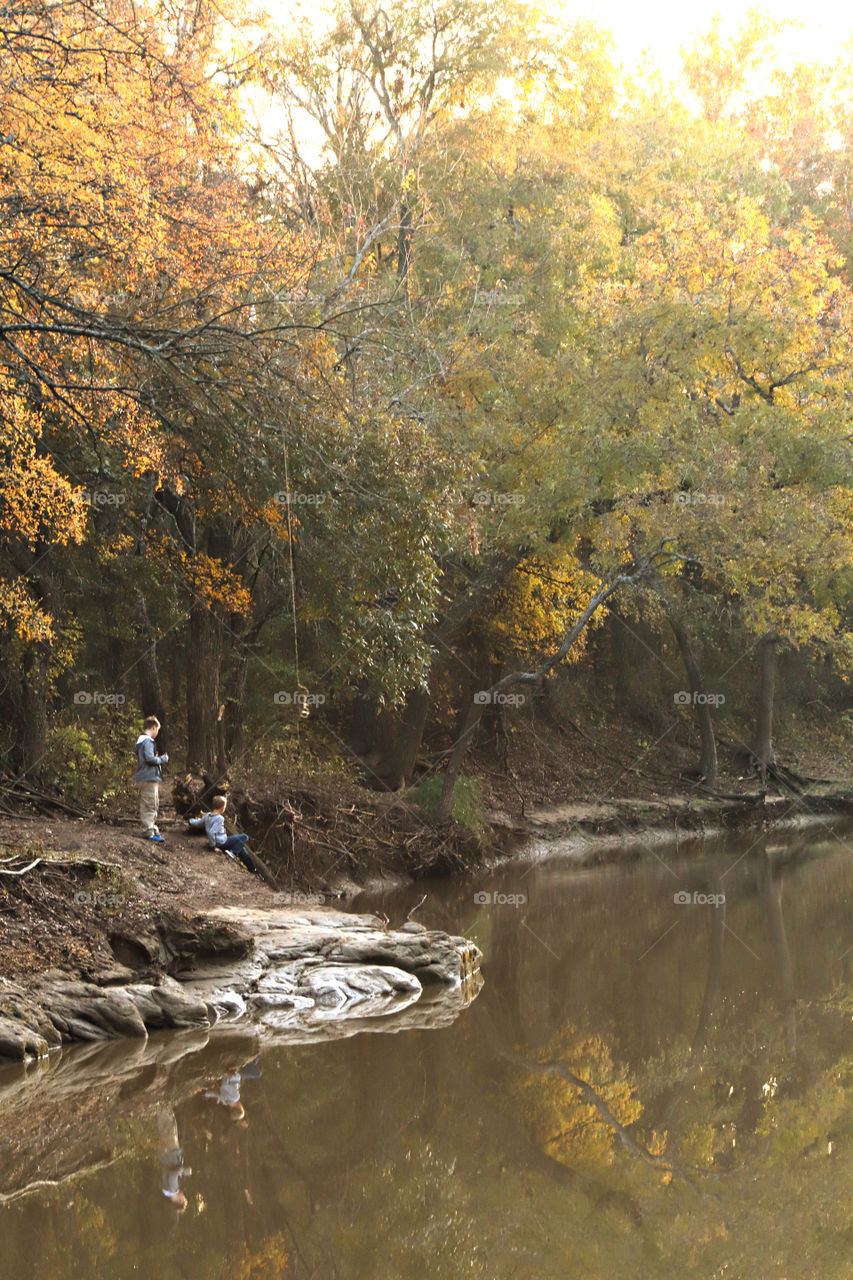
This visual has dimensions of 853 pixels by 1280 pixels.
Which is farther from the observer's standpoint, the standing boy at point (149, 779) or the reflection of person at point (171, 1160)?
the standing boy at point (149, 779)

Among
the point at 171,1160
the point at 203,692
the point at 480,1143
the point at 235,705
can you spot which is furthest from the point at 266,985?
the point at 235,705

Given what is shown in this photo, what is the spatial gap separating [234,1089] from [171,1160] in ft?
4.46

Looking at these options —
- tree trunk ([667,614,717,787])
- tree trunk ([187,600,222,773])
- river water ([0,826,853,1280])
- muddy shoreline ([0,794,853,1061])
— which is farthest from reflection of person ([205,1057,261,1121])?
tree trunk ([667,614,717,787])

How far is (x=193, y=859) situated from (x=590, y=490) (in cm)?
886

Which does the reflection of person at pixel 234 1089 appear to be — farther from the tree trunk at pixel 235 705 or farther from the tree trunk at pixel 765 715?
the tree trunk at pixel 765 715

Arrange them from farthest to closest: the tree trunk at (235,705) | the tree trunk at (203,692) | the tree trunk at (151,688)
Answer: the tree trunk at (235,705)
the tree trunk at (151,688)
the tree trunk at (203,692)

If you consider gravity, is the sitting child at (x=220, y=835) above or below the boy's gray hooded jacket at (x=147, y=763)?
below

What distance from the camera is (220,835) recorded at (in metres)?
15.3

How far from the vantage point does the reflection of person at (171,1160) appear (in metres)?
6.44

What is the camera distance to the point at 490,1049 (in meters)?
9.80

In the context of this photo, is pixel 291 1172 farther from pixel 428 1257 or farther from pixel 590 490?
pixel 590 490

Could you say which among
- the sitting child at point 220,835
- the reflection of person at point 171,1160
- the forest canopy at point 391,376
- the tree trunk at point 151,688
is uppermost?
the forest canopy at point 391,376

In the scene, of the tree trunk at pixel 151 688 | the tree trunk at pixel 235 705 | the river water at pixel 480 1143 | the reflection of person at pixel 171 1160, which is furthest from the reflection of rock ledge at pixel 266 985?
the tree trunk at pixel 235 705

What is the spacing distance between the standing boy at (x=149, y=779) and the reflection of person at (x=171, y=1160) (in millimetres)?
6746
